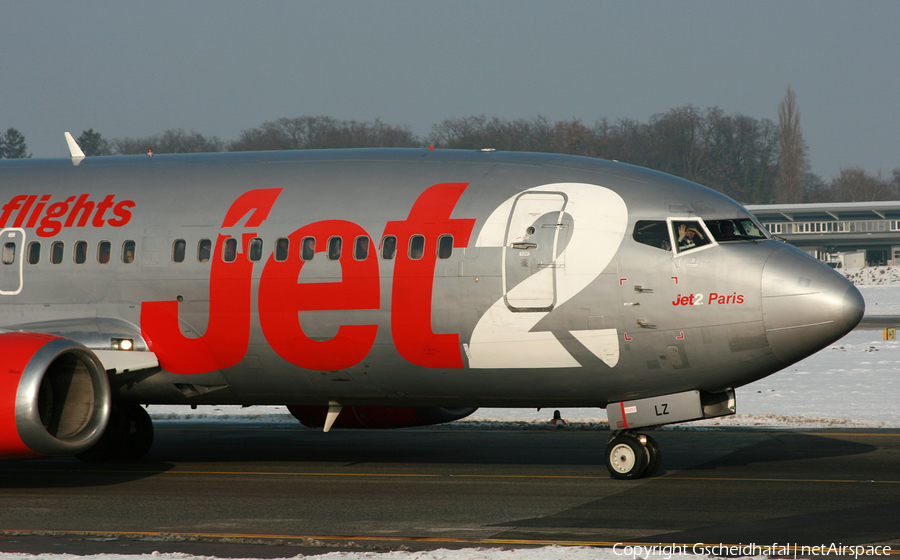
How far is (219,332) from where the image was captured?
13.6 metres

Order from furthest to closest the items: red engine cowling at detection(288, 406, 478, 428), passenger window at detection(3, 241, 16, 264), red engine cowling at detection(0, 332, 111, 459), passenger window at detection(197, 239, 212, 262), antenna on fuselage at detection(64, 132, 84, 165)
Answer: antenna on fuselage at detection(64, 132, 84, 165) → red engine cowling at detection(288, 406, 478, 428) → passenger window at detection(3, 241, 16, 264) → passenger window at detection(197, 239, 212, 262) → red engine cowling at detection(0, 332, 111, 459)

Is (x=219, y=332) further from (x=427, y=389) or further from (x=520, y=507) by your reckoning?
(x=520, y=507)

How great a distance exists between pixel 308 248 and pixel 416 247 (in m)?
1.61

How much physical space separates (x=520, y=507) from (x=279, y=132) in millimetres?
121824

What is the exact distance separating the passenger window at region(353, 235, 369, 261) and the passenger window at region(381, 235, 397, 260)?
0.24m

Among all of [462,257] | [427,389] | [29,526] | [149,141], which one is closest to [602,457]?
[427,389]

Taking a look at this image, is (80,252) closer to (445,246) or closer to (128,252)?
(128,252)

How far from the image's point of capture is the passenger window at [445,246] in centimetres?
1276

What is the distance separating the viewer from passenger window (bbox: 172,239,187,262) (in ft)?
45.4

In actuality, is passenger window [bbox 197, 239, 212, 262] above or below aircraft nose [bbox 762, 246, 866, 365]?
above

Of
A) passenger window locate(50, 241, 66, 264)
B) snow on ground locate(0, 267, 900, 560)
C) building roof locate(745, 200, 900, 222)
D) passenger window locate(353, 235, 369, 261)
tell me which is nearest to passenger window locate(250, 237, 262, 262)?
passenger window locate(353, 235, 369, 261)

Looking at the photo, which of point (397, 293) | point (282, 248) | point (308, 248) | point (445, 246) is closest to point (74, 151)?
point (282, 248)

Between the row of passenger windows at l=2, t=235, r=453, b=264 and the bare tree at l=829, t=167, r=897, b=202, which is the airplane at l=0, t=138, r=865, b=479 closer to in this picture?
the row of passenger windows at l=2, t=235, r=453, b=264

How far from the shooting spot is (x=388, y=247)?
13.0 meters
